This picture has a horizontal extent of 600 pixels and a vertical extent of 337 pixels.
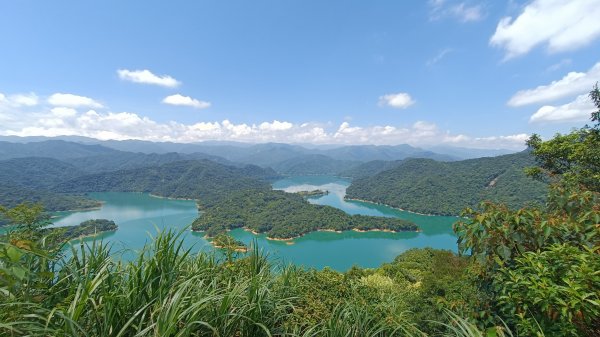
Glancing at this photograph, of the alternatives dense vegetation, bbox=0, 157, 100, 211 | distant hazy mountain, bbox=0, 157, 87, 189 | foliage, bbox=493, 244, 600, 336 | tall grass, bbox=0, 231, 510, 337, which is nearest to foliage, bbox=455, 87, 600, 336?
foliage, bbox=493, 244, 600, 336

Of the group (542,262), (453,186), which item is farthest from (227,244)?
(453,186)

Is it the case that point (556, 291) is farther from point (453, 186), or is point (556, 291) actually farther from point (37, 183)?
point (37, 183)

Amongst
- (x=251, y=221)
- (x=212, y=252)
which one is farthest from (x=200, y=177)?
(x=212, y=252)

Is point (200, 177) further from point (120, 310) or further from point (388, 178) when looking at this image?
point (120, 310)

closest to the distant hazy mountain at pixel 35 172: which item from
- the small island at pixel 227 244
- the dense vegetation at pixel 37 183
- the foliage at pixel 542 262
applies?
the dense vegetation at pixel 37 183

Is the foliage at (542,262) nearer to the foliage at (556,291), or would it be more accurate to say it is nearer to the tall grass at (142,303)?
the foliage at (556,291)

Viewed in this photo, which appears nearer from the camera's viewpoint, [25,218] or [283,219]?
[25,218]
